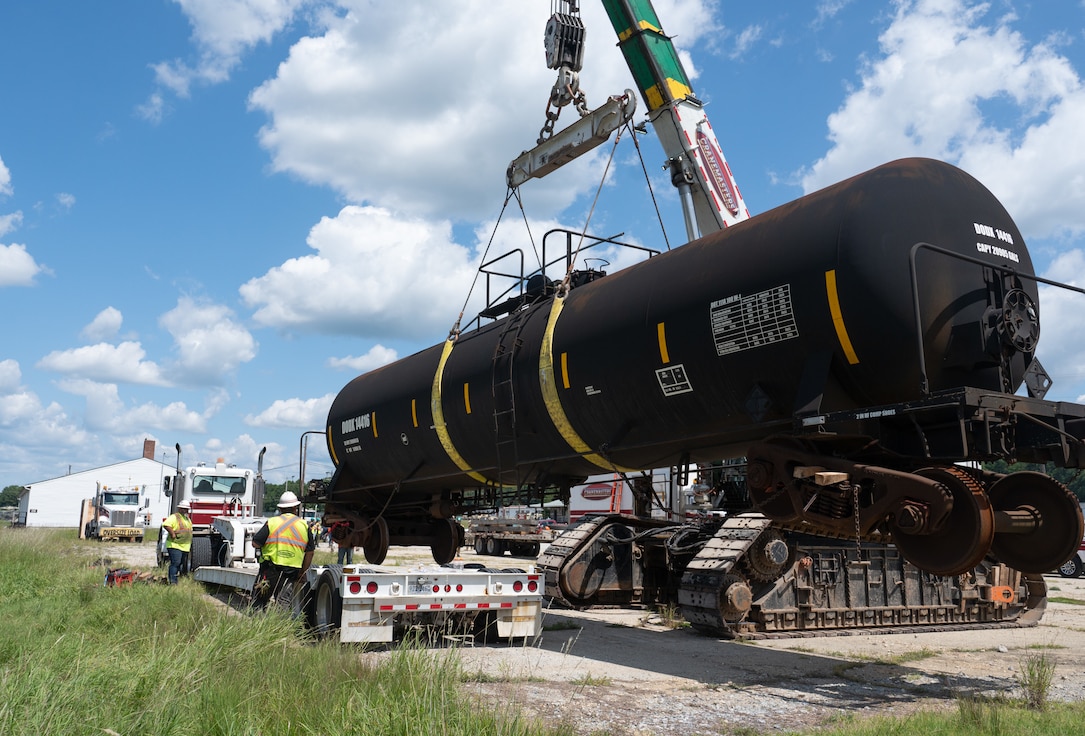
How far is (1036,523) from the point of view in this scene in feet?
22.9

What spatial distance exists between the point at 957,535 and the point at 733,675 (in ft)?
8.76

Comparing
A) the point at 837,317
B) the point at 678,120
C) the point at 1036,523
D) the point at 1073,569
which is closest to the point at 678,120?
the point at 678,120

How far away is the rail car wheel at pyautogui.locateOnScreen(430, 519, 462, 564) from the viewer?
→ 14.7m

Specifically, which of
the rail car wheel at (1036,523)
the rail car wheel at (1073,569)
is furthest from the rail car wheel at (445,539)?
the rail car wheel at (1073,569)

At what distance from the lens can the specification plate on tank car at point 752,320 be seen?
290 inches

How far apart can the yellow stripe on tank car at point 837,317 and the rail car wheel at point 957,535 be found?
1.09 metres

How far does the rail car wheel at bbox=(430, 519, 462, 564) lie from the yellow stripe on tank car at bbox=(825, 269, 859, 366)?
9.16m

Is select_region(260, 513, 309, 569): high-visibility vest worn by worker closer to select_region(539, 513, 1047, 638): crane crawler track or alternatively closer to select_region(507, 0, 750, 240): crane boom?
select_region(539, 513, 1047, 638): crane crawler track

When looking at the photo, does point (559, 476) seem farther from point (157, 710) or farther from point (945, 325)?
point (157, 710)

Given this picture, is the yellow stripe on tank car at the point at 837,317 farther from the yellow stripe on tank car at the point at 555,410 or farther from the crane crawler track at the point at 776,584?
the crane crawler track at the point at 776,584

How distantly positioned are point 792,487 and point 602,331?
2.78 metres

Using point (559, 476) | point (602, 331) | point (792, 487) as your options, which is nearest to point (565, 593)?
point (559, 476)

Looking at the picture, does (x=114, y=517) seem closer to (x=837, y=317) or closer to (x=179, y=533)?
(x=179, y=533)

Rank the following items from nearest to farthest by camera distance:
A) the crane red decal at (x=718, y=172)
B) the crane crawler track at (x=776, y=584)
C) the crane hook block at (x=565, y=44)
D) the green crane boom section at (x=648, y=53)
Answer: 1. the crane crawler track at (x=776, y=584)
2. the crane hook block at (x=565, y=44)
3. the crane red decal at (x=718, y=172)
4. the green crane boom section at (x=648, y=53)
